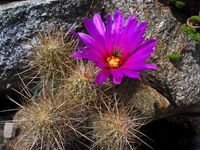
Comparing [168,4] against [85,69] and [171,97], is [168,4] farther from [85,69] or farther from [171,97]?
[85,69]

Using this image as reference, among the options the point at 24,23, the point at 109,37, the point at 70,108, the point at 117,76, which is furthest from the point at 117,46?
the point at 24,23

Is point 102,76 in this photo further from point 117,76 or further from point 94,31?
point 94,31

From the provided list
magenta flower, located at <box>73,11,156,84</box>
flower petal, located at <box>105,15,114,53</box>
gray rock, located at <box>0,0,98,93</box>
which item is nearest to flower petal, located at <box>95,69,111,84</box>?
magenta flower, located at <box>73,11,156,84</box>

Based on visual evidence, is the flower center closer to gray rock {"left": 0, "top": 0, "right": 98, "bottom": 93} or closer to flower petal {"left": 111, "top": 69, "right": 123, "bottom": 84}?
flower petal {"left": 111, "top": 69, "right": 123, "bottom": 84}

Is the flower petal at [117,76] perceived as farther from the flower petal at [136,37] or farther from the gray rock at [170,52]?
the gray rock at [170,52]

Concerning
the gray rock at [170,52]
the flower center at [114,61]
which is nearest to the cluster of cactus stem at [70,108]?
the flower center at [114,61]
